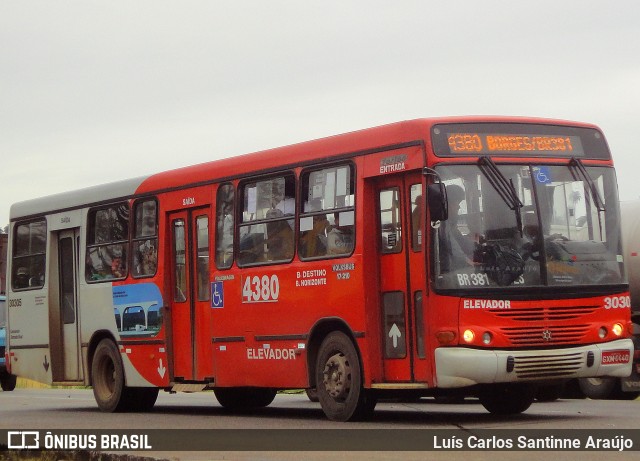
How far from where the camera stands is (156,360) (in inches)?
776

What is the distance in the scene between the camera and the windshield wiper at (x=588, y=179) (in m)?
15.4

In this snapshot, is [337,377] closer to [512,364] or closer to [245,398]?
[512,364]

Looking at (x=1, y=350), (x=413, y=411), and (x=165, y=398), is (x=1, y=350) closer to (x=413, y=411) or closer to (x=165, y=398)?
(x=165, y=398)

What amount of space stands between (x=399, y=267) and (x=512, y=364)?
1.69 meters

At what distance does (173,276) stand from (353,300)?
4580 mm

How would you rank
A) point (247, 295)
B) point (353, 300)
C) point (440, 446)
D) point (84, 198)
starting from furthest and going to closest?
point (84, 198) → point (247, 295) → point (353, 300) → point (440, 446)

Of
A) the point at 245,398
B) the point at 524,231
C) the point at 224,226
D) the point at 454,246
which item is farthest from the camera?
the point at 245,398

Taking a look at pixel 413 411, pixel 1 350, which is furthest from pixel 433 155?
pixel 1 350

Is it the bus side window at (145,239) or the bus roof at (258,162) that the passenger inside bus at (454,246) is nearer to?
the bus roof at (258,162)

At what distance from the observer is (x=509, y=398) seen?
16531 millimetres

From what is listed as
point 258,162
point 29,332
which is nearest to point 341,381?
point 258,162

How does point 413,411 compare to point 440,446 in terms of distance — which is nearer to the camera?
point 440,446

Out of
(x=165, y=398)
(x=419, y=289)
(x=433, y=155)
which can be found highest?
(x=433, y=155)

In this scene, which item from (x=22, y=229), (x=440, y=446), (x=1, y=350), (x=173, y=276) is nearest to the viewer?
(x=440, y=446)
